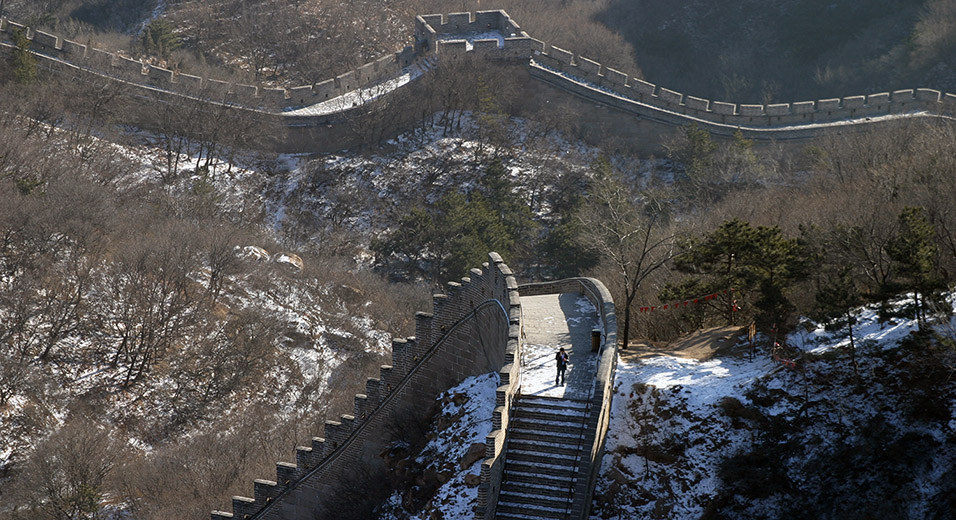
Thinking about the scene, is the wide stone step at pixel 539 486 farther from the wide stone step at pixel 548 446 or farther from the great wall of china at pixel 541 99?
the great wall of china at pixel 541 99

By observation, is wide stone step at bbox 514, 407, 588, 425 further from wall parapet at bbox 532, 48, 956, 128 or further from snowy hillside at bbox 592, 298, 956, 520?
wall parapet at bbox 532, 48, 956, 128

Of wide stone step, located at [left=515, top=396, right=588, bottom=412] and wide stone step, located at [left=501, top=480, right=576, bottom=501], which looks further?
wide stone step, located at [left=515, top=396, right=588, bottom=412]

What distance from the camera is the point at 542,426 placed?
957 inches

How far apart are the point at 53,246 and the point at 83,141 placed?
8.41 m

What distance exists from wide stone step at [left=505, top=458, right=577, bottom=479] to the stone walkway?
5.19 ft

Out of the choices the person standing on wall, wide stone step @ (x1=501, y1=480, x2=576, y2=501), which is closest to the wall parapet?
the person standing on wall

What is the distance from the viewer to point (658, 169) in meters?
51.4

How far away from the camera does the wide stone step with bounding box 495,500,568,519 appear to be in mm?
23031

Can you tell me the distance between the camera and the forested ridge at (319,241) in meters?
27.9

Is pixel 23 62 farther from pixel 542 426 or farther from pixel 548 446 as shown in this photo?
pixel 548 446

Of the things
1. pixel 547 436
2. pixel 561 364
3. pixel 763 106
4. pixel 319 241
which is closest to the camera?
pixel 547 436

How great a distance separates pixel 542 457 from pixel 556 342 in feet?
13.5

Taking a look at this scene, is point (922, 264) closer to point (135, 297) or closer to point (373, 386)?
point (373, 386)

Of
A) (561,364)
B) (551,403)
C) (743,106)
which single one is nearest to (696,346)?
(561,364)
